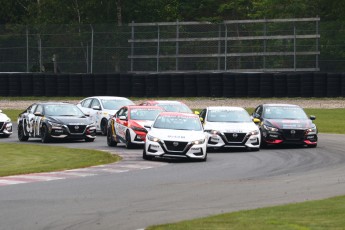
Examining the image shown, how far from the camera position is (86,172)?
2211 centimetres

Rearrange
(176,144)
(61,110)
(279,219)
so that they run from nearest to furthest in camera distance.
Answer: (279,219), (176,144), (61,110)

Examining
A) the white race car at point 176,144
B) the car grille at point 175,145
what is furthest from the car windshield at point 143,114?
the car grille at point 175,145

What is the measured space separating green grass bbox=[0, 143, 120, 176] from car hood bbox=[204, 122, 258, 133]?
11.1ft

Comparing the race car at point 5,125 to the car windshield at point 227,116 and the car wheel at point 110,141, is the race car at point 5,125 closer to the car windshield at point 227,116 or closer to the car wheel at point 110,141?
the car wheel at point 110,141

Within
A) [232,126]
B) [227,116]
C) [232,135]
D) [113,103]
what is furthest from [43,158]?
[113,103]

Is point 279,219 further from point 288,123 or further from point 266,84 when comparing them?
point 266,84

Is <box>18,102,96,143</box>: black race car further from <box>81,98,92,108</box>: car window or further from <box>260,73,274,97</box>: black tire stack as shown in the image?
<box>260,73,274,97</box>: black tire stack

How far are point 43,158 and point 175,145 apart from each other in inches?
150

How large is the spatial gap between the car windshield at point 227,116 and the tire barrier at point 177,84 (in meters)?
17.1

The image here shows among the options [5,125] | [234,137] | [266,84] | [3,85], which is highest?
[266,84]

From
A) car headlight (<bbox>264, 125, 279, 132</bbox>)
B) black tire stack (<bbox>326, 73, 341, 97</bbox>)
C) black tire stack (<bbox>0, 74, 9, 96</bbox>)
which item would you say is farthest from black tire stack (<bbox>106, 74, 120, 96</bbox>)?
car headlight (<bbox>264, 125, 279, 132</bbox>)

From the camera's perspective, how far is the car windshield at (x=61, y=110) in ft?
110

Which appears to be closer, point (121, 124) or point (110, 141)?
point (121, 124)

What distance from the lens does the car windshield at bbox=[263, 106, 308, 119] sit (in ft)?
103
